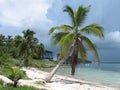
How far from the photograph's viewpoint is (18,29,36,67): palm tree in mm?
61562

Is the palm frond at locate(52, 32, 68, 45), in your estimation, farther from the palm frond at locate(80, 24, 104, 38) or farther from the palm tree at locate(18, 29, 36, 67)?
the palm tree at locate(18, 29, 36, 67)

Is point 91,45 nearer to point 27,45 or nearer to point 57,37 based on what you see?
point 57,37

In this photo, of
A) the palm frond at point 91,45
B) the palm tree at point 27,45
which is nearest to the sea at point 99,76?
the palm frond at point 91,45

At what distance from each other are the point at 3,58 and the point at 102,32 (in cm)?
1190

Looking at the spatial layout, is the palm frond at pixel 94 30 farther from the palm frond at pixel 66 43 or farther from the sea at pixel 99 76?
the sea at pixel 99 76

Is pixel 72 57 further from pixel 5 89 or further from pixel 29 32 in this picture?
pixel 29 32

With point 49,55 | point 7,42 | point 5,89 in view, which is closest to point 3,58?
point 5,89

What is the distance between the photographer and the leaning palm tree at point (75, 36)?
1023 inches

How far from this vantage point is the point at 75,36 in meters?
26.6

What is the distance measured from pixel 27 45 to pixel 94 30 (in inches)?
1449

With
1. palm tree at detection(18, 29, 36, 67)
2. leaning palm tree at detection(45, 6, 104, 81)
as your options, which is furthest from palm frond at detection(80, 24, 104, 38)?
palm tree at detection(18, 29, 36, 67)

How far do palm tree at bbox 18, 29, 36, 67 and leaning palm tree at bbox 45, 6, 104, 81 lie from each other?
34.5 m

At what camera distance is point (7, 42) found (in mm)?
93938

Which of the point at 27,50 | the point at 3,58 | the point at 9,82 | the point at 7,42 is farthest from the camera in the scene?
the point at 7,42
